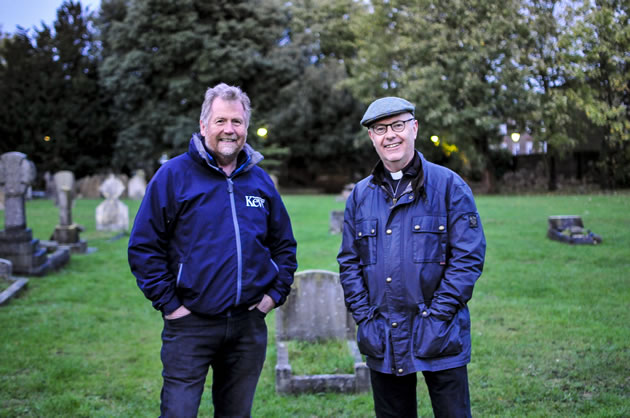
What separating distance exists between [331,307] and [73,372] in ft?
9.32

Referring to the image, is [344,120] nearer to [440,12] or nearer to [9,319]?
[440,12]

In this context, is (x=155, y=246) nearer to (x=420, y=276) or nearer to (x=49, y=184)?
(x=420, y=276)

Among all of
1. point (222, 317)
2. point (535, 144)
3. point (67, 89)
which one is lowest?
point (222, 317)

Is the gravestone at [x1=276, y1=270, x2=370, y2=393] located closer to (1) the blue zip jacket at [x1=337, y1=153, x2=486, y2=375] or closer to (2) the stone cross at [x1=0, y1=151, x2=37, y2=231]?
(1) the blue zip jacket at [x1=337, y1=153, x2=486, y2=375]

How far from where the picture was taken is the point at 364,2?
38.4 metres

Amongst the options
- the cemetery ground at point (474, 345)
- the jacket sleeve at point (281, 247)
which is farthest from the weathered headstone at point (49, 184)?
the jacket sleeve at point (281, 247)

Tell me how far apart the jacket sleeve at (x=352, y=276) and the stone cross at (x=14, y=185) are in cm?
896

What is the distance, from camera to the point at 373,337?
302cm

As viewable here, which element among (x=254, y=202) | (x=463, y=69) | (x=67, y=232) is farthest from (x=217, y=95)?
(x=463, y=69)

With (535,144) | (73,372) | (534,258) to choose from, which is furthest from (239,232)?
(535,144)

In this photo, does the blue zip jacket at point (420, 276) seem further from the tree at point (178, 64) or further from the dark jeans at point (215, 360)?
the tree at point (178, 64)

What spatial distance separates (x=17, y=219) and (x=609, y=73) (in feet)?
36.4

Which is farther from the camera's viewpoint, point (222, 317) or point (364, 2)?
point (364, 2)

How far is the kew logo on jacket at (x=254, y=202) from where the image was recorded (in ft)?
10.4
